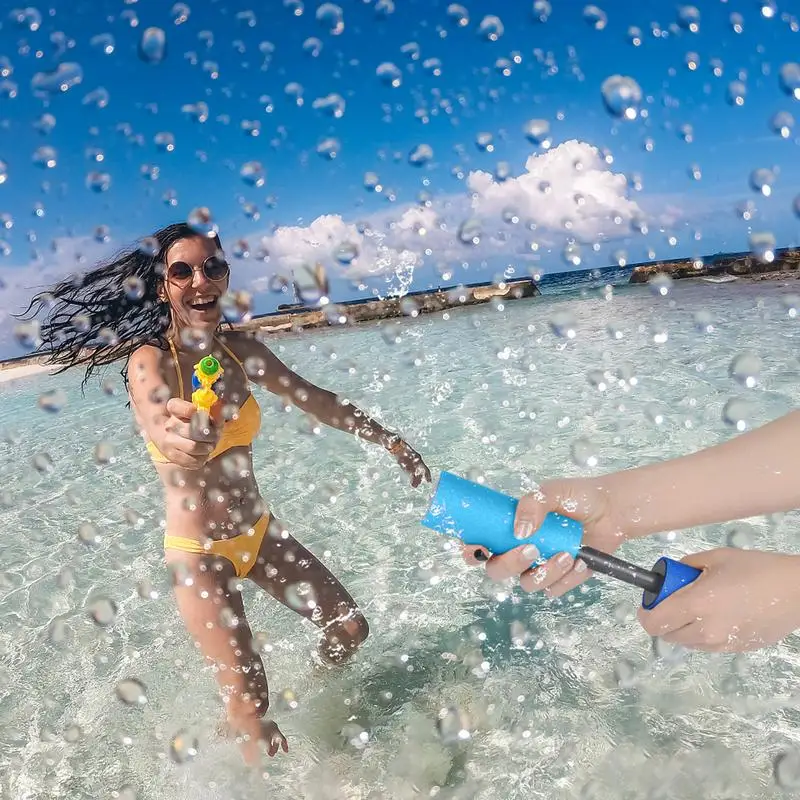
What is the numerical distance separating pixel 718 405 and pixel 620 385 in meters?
1.47

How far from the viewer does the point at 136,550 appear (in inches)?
156

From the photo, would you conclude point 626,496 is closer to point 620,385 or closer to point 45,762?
point 45,762

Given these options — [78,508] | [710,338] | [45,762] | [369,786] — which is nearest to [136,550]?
[78,508]

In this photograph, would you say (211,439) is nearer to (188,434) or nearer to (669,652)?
(188,434)

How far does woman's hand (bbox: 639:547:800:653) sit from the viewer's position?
4.41ft

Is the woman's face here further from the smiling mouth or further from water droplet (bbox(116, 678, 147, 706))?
water droplet (bbox(116, 678, 147, 706))

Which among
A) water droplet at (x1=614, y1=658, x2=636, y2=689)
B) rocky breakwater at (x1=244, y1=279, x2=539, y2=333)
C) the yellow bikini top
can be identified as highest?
the yellow bikini top

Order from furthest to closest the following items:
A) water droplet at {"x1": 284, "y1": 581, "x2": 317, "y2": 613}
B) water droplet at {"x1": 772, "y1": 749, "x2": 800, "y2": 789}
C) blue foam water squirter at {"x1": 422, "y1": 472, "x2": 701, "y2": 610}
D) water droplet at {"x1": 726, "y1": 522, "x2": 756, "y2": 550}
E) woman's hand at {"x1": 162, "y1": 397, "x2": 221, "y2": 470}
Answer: water droplet at {"x1": 726, "y1": 522, "x2": 756, "y2": 550} → water droplet at {"x1": 284, "y1": 581, "x2": 317, "y2": 613} → woman's hand at {"x1": 162, "y1": 397, "x2": 221, "y2": 470} → water droplet at {"x1": 772, "y1": 749, "x2": 800, "y2": 789} → blue foam water squirter at {"x1": 422, "y1": 472, "x2": 701, "y2": 610}

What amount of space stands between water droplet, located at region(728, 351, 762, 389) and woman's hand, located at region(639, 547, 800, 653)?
15.2 ft

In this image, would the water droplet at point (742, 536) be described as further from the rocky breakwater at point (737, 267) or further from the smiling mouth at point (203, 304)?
the rocky breakwater at point (737, 267)

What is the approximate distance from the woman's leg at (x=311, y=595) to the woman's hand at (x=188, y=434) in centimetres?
71

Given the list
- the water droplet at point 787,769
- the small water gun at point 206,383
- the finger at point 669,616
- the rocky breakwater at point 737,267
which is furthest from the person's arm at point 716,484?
the rocky breakwater at point 737,267

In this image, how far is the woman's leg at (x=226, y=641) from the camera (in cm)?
203

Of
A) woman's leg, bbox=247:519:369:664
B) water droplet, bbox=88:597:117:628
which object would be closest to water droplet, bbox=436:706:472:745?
woman's leg, bbox=247:519:369:664
